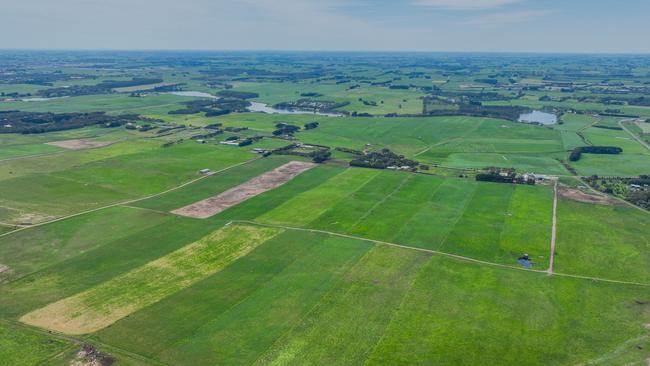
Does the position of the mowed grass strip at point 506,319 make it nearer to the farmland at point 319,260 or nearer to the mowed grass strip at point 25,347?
the farmland at point 319,260

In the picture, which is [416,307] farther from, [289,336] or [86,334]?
[86,334]

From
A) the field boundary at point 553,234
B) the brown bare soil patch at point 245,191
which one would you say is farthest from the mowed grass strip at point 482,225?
the brown bare soil patch at point 245,191

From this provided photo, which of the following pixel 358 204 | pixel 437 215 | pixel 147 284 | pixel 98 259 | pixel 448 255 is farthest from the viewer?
pixel 358 204

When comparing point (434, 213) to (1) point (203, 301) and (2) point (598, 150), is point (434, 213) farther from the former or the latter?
(2) point (598, 150)

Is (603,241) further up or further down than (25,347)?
further up

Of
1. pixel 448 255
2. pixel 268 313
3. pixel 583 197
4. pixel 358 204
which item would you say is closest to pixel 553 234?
pixel 448 255

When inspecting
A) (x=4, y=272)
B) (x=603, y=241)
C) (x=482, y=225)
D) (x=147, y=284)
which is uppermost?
(x=482, y=225)
